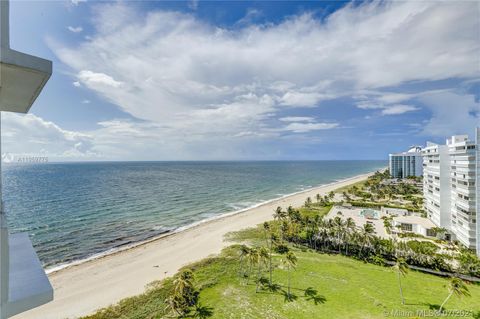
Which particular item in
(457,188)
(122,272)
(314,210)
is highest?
(457,188)

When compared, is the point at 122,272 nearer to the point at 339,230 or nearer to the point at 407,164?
the point at 339,230

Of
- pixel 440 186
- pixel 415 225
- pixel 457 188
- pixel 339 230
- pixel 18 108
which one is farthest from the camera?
pixel 415 225

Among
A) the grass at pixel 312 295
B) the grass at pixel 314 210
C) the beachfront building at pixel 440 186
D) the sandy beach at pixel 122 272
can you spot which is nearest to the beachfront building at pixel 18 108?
the grass at pixel 312 295

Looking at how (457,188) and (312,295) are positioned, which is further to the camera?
(457,188)

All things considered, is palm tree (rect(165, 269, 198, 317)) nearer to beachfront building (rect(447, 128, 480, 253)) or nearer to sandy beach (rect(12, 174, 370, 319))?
sandy beach (rect(12, 174, 370, 319))

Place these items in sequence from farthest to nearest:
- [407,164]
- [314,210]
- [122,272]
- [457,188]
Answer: [407,164]
[314,210]
[457,188]
[122,272]

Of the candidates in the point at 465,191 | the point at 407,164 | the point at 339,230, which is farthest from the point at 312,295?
the point at 407,164

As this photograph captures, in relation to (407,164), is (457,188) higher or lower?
lower
